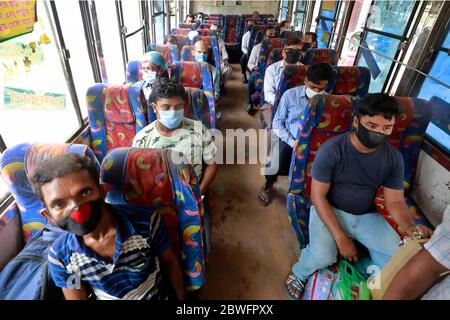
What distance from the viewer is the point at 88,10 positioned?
7.72 ft

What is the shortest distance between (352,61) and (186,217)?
386cm

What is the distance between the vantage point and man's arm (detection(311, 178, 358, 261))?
4.49ft

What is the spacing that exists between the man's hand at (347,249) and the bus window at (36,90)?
1.98 metres

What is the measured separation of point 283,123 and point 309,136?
2.15ft

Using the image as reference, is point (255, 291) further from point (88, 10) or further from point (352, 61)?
point (352, 61)

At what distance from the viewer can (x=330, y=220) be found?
4.68 ft

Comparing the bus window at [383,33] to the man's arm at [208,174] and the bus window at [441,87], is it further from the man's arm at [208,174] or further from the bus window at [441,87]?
the man's arm at [208,174]

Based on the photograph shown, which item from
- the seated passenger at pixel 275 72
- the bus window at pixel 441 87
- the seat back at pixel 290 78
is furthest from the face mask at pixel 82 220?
the seated passenger at pixel 275 72

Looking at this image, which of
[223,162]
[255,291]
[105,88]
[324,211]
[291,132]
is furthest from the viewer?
[223,162]

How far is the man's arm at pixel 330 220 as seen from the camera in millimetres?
1368

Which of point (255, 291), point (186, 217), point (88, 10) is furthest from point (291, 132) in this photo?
point (88, 10)

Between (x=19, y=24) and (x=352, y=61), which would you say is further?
(x=352, y=61)

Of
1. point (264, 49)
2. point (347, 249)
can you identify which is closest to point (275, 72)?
point (264, 49)

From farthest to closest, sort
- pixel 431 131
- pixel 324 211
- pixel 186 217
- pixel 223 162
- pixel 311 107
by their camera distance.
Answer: pixel 223 162, pixel 431 131, pixel 311 107, pixel 324 211, pixel 186 217
